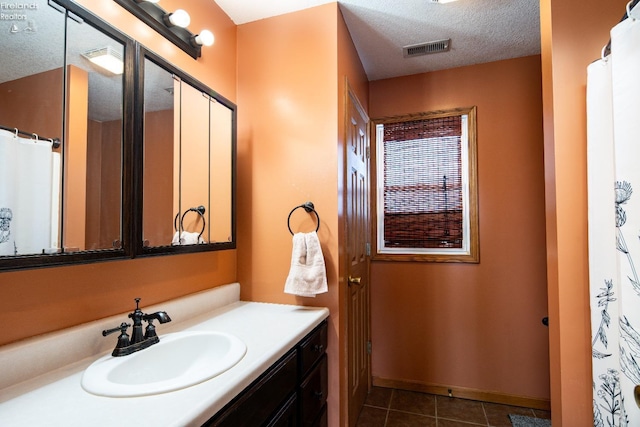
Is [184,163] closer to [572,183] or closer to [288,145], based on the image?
[288,145]

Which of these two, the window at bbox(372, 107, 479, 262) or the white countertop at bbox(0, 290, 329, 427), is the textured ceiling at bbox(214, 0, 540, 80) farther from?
the white countertop at bbox(0, 290, 329, 427)

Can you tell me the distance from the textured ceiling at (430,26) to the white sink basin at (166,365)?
1695mm

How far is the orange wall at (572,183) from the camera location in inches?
45.1

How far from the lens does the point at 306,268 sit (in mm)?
1538

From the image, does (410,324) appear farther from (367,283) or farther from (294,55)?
(294,55)

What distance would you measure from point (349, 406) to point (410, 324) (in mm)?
880

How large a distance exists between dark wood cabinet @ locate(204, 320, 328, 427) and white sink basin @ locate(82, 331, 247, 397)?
111 millimetres

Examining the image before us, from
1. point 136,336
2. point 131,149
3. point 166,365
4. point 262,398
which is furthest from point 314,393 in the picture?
point 131,149

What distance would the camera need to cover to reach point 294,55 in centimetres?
172

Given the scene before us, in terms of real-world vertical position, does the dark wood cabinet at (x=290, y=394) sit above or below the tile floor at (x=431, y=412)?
above

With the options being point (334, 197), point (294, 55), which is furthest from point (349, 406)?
point (294, 55)

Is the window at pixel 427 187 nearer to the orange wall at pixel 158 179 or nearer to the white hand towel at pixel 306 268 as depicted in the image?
the white hand towel at pixel 306 268

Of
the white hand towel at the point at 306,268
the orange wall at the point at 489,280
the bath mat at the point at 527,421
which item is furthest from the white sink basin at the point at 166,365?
the bath mat at the point at 527,421

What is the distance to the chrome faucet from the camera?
3.26ft
